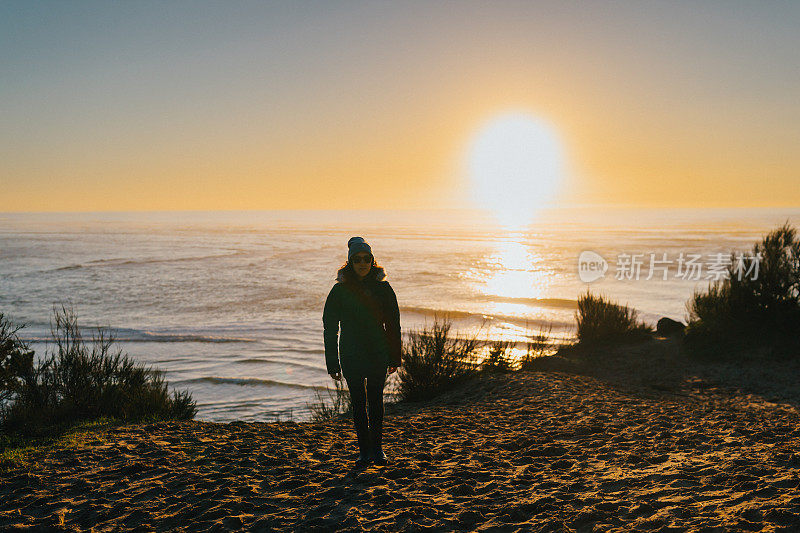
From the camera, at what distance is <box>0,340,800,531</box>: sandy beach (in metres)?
3.59

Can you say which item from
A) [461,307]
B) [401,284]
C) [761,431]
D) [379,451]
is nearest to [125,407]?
[379,451]

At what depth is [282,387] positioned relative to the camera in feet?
37.0

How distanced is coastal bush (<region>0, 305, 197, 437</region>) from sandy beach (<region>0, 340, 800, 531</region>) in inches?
42.1

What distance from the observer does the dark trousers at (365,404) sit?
15.5 ft

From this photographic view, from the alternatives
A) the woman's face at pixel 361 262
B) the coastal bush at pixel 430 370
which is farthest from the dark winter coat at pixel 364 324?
the coastal bush at pixel 430 370

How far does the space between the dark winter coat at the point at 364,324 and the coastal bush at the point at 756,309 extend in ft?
27.8

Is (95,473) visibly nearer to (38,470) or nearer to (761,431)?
(38,470)

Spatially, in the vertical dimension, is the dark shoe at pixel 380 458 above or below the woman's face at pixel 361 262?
below

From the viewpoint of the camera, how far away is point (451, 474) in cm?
455

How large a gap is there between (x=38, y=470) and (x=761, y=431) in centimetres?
683

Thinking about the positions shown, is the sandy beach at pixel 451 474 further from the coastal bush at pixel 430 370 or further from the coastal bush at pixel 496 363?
the coastal bush at pixel 496 363

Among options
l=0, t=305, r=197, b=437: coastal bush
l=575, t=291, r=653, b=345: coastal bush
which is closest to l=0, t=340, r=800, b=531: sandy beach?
l=0, t=305, r=197, b=437: coastal bush

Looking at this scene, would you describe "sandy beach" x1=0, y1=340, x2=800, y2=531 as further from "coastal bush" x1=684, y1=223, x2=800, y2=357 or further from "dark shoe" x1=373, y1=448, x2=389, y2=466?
Answer: "coastal bush" x1=684, y1=223, x2=800, y2=357

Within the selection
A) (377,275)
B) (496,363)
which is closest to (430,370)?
(496,363)
